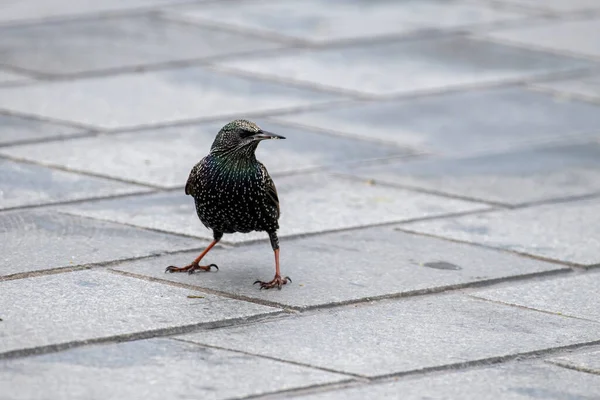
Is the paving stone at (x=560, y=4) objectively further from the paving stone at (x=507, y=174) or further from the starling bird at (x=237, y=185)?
the starling bird at (x=237, y=185)

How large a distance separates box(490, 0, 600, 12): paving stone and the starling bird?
950 centimetres

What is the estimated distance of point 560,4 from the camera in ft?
53.9

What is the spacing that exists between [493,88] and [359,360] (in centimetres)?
649

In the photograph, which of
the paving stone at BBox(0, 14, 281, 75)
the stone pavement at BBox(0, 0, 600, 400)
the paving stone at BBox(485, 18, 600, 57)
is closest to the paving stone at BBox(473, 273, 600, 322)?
the stone pavement at BBox(0, 0, 600, 400)

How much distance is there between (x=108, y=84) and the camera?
1202 centimetres

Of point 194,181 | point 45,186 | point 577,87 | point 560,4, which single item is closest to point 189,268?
point 194,181

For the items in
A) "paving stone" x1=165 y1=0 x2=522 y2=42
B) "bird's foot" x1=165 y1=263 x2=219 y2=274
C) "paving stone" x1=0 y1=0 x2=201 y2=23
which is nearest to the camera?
"bird's foot" x1=165 y1=263 x2=219 y2=274

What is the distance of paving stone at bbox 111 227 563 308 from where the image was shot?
7.47 metres

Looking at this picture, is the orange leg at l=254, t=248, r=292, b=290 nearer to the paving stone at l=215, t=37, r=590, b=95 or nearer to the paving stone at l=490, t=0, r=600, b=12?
the paving stone at l=215, t=37, r=590, b=95

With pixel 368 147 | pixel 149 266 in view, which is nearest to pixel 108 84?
pixel 368 147

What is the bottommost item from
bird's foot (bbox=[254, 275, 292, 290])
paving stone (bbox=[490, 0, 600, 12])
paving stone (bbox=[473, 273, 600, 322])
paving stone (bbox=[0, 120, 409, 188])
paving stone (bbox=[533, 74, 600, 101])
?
paving stone (bbox=[473, 273, 600, 322])

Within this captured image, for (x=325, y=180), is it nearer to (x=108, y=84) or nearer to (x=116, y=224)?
(x=116, y=224)

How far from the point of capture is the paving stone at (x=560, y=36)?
46.1 feet

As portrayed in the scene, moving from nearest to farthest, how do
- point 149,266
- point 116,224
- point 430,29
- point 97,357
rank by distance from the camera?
point 97,357 → point 149,266 → point 116,224 → point 430,29
